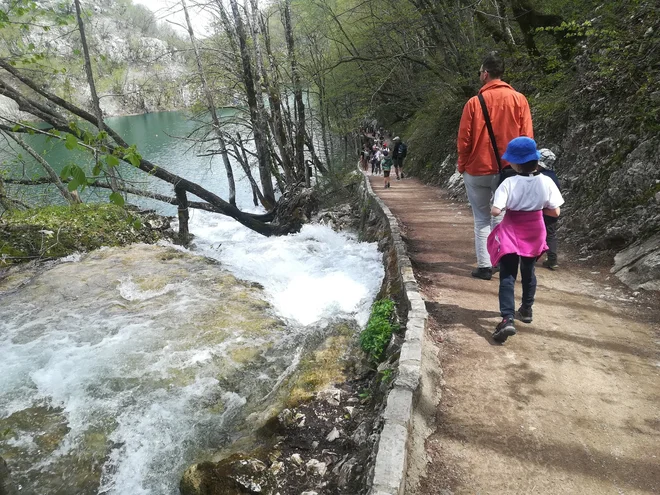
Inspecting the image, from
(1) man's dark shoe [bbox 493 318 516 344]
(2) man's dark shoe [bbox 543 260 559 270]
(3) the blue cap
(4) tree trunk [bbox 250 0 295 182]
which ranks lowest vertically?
(1) man's dark shoe [bbox 493 318 516 344]

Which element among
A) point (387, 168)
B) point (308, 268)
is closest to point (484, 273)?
point (308, 268)

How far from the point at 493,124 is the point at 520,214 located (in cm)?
127

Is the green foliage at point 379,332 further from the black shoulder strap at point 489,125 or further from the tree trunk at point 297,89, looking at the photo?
the tree trunk at point 297,89

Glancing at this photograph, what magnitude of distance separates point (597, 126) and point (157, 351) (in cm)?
819

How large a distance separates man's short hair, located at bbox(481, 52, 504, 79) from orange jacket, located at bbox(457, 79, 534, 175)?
0.09 metres

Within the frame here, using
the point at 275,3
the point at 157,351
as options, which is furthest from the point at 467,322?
the point at 275,3

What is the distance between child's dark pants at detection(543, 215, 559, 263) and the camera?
17.3 ft

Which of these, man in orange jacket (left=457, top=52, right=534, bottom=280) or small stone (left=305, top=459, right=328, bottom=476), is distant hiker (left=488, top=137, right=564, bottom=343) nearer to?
man in orange jacket (left=457, top=52, right=534, bottom=280)

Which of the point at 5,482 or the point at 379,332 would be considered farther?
the point at 379,332

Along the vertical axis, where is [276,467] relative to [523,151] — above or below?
below

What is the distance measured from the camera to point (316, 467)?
3.58 m

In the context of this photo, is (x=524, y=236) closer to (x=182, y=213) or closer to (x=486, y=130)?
(x=486, y=130)

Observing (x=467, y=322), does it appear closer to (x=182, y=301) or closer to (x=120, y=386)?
(x=120, y=386)

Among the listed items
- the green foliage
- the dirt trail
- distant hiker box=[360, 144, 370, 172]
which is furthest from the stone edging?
distant hiker box=[360, 144, 370, 172]
